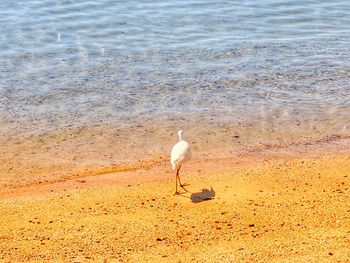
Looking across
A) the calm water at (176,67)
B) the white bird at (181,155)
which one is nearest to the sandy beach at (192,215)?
the white bird at (181,155)

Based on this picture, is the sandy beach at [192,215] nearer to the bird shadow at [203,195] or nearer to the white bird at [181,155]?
the bird shadow at [203,195]

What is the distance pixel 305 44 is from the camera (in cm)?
2434

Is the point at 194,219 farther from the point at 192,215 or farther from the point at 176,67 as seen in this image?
the point at 176,67

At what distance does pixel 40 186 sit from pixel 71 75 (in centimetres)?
736

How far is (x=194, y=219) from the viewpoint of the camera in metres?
12.8

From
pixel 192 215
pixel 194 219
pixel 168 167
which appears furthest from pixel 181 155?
pixel 168 167

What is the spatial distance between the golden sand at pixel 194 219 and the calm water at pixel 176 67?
338 cm

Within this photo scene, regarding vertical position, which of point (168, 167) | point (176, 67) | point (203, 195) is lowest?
point (168, 167)

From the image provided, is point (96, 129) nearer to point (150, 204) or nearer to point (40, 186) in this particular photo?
point (40, 186)

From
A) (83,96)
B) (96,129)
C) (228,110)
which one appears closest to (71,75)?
(83,96)

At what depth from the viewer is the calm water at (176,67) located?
61.7 ft

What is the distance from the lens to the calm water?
18812 mm

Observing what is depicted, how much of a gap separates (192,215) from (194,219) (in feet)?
0.67

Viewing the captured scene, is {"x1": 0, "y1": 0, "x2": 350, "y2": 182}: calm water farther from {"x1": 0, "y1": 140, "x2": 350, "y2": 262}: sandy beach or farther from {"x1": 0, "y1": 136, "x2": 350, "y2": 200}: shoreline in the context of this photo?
{"x1": 0, "y1": 140, "x2": 350, "y2": 262}: sandy beach
